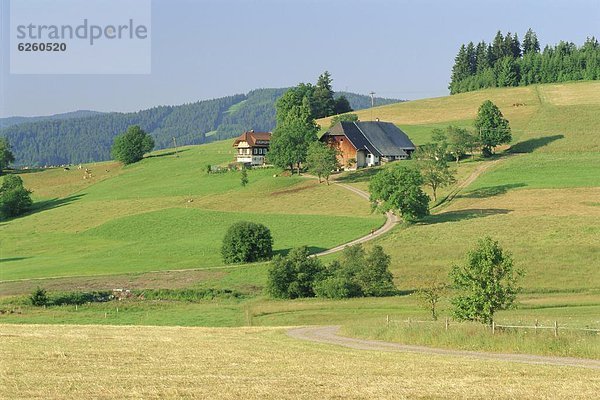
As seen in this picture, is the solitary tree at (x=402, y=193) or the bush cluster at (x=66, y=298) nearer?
the bush cluster at (x=66, y=298)

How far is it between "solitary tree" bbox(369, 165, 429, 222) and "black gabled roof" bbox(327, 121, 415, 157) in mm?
43130

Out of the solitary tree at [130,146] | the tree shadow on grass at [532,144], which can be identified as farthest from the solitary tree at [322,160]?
the solitary tree at [130,146]

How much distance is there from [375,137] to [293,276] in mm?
85355

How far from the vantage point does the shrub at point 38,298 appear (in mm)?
75750

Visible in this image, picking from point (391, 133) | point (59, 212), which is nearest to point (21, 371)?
point (59, 212)

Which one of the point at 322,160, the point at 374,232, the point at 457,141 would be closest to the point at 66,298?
the point at 374,232

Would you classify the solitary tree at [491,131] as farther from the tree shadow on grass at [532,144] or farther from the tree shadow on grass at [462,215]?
the tree shadow on grass at [462,215]

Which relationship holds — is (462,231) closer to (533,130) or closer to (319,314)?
(319,314)

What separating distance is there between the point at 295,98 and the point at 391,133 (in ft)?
80.6

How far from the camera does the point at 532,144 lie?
513 ft

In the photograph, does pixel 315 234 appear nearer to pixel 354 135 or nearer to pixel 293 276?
pixel 293 276

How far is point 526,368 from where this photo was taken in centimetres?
3403

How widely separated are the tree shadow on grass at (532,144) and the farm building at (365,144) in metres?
18.9

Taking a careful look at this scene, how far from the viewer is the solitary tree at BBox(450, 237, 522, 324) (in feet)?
167
